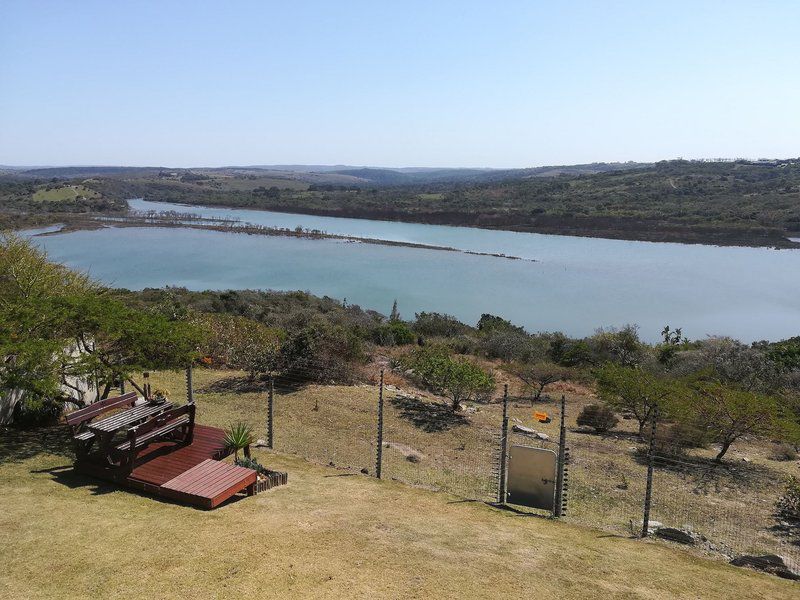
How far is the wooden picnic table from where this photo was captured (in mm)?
→ 7902

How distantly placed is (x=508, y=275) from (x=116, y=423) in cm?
5374

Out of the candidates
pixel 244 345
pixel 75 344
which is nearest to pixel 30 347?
pixel 75 344

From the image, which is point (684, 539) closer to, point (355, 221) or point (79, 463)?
point (79, 463)

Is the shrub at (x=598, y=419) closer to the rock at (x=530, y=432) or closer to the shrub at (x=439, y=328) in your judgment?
the rock at (x=530, y=432)

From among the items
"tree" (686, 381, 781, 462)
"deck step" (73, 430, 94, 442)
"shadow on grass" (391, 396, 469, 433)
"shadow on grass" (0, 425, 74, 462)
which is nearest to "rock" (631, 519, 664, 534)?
"tree" (686, 381, 781, 462)

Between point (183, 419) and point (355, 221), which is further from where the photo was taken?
point (355, 221)

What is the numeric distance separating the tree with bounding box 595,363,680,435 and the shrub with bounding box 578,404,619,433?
0.30m

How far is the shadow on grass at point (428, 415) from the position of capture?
13422 mm

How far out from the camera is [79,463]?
27.1 ft

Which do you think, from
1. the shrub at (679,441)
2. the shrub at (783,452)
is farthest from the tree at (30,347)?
the shrub at (783,452)

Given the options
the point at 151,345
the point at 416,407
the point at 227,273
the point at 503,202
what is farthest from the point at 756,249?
the point at 151,345

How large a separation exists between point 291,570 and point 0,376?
242 inches

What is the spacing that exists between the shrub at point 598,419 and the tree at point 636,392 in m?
0.30

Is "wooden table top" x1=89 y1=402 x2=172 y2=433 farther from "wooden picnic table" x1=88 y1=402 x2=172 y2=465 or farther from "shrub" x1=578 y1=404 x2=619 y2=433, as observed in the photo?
"shrub" x1=578 y1=404 x2=619 y2=433
